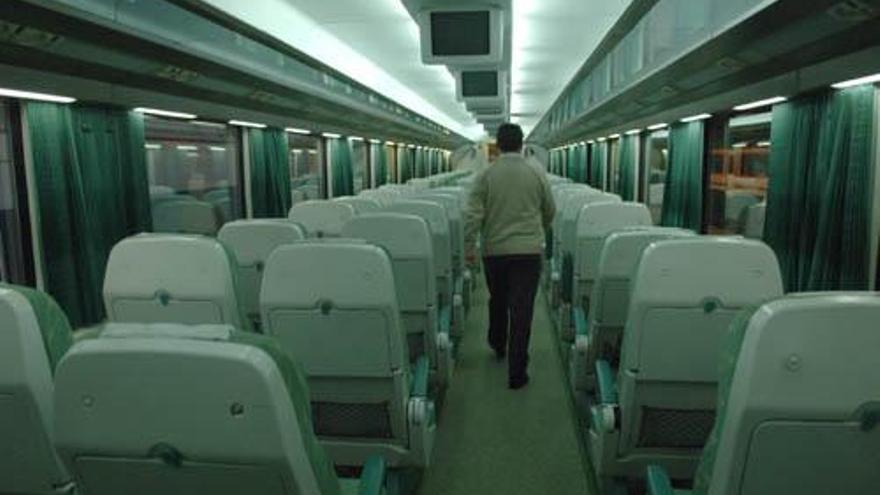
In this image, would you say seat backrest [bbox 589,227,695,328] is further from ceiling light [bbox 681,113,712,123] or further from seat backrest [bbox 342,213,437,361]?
ceiling light [bbox 681,113,712,123]

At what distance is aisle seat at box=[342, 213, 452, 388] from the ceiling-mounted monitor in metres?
2.37

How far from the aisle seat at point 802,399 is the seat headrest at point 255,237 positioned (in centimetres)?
275

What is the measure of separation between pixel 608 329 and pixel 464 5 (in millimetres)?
3087

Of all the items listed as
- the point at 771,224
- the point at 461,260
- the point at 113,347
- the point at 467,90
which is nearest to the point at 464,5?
the point at 461,260

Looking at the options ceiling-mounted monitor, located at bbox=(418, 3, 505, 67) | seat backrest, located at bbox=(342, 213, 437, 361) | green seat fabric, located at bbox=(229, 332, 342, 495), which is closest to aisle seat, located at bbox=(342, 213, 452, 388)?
seat backrest, located at bbox=(342, 213, 437, 361)

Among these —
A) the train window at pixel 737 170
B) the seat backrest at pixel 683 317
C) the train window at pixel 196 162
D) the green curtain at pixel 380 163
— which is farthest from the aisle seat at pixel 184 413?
the green curtain at pixel 380 163

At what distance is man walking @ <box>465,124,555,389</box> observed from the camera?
4.70 meters

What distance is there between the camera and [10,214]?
4.44 metres

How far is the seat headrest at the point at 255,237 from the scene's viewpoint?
3854mm

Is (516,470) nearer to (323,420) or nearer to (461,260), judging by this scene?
(323,420)

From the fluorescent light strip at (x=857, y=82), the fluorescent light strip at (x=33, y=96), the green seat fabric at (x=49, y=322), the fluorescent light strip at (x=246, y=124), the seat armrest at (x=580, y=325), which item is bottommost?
the seat armrest at (x=580, y=325)

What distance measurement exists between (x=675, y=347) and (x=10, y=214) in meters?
4.04

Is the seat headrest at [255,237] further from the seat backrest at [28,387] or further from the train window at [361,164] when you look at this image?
the train window at [361,164]

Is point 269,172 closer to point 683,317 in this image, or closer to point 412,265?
point 412,265
